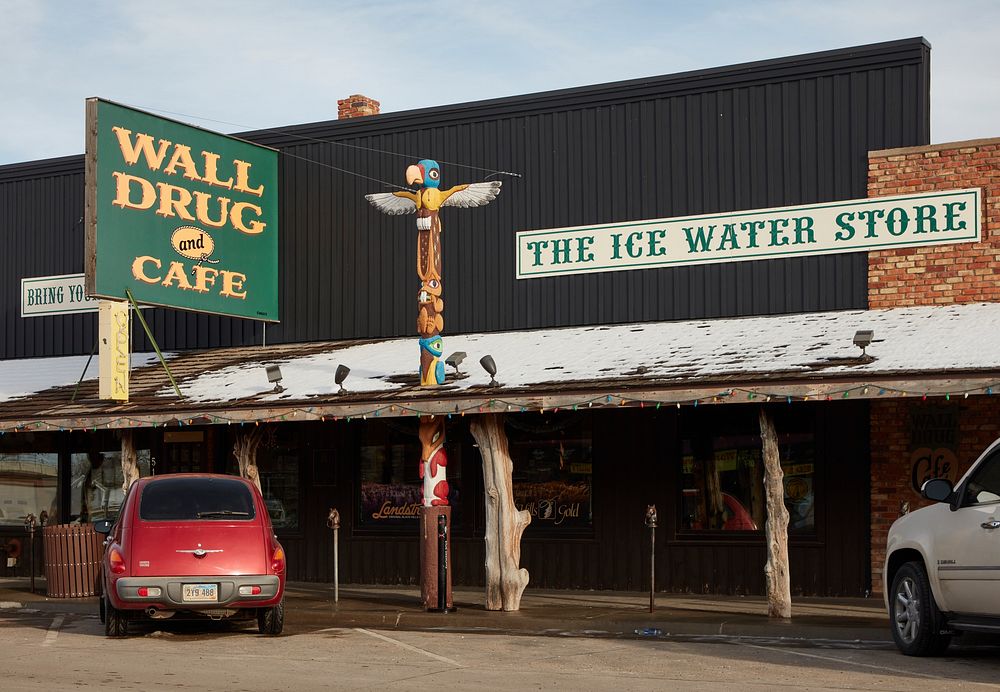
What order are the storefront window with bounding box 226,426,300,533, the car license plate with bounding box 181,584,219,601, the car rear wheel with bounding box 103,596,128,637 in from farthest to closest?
the storefront window with bounding box 226,426,300,533 → the car rear wheel with bounding box 103,596,128,637 → the car license plate with bounding box 181,584,219,601

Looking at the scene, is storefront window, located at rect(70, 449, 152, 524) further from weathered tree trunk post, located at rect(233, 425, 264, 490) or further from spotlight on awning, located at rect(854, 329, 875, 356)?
spotlight on awning, located at rect(854, 329, 875, 356)

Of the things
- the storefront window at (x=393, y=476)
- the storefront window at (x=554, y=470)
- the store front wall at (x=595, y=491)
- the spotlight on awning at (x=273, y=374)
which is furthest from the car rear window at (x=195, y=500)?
the storefront window at (x=393, y=476)

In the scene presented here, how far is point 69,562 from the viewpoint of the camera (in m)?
18.8

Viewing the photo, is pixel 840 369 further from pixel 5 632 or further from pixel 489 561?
pixel 5 632

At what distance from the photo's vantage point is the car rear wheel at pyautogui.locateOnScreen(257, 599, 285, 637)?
540 inches

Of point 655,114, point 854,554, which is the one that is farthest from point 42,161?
point 854,554

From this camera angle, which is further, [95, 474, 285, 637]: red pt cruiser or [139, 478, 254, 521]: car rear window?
[139, 478, 254, 521]: car rear window

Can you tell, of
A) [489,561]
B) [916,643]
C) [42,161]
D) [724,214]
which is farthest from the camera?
[42,161]

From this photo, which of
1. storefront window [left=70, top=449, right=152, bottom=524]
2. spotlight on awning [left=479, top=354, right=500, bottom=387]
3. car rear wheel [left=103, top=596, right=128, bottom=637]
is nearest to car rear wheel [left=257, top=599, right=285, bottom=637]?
car rear wheel [left=103, top=596, right=128, bottom=637]

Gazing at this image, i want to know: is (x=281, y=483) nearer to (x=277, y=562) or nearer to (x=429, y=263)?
(x=429, y=263)

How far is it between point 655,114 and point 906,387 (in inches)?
300

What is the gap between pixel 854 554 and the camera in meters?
17.8

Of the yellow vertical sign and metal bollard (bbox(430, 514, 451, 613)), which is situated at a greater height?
the yellow vertical sign

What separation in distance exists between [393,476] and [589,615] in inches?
238
